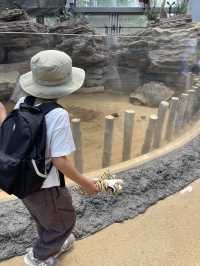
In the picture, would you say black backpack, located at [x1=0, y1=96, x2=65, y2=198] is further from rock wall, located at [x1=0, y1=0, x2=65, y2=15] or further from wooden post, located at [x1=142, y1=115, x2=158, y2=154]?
rock wall, located at [x1=0, y1=0, x2=65, y2=15]

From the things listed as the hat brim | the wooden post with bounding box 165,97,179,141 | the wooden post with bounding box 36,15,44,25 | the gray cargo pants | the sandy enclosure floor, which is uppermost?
the hat brim

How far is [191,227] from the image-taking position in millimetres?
1921

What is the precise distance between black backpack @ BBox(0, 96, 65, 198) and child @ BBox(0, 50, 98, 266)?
34mm

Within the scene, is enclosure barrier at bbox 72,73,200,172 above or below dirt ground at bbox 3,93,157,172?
above

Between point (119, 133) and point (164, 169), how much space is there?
5.86 feet

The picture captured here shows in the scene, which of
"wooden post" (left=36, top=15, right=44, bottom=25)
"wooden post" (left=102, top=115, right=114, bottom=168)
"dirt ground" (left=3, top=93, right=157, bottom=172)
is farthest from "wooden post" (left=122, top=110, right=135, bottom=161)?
"wooden post" (left=36, top=15, right=44, bottom=25)

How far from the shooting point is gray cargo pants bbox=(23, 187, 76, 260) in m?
1.39

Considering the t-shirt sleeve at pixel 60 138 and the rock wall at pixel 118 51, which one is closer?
the t-shirt sleeve at pixel 60 138

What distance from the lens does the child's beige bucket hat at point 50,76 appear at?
122cm

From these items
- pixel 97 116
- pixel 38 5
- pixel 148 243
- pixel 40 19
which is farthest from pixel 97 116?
pixel 38 5

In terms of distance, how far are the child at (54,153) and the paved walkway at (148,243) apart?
0.22 meters

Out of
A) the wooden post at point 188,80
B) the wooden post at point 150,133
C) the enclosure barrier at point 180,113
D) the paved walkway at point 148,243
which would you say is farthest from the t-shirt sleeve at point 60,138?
the wooden post at point 188,80

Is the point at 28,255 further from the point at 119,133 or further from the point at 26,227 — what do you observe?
the point at 119,133

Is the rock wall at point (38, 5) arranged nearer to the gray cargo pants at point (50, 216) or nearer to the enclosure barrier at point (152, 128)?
the enclosure barrier at point (152, 128)
